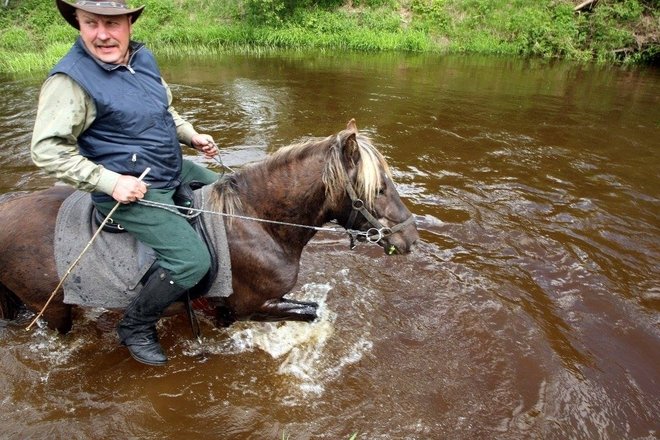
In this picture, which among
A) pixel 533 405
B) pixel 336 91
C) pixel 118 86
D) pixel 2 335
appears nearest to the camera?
pixel 118 86

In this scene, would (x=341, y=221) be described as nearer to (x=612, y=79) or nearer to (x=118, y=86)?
(x=118, y=86)

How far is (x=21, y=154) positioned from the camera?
318 inches

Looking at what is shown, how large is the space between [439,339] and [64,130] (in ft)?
11.7

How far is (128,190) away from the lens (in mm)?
2824

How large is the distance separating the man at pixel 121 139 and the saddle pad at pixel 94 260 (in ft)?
0.46

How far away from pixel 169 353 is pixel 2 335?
154cm

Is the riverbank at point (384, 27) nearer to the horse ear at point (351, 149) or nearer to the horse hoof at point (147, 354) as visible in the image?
the horse hoof at point (147, 354)

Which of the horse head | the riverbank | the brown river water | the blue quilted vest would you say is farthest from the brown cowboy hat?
the riverbank

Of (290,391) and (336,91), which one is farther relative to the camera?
(336,91)

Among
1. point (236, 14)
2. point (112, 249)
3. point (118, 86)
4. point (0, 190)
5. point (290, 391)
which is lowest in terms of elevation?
point (290, 391)

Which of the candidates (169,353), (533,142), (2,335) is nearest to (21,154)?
(2,335)

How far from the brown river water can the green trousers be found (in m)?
1.22

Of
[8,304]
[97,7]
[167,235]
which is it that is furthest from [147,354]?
[97,7]

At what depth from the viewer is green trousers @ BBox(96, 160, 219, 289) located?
10.1 feet
